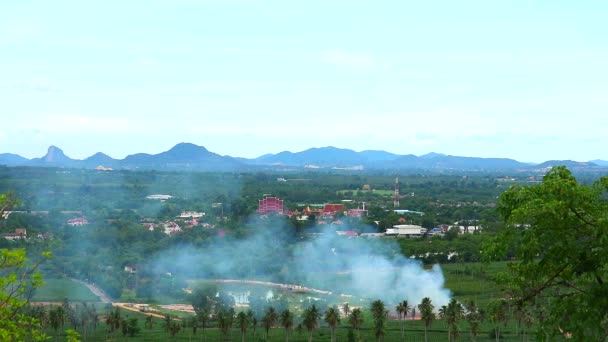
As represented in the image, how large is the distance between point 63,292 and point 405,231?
28.9 m

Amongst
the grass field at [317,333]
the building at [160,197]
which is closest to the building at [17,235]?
the grass field at [317,333]

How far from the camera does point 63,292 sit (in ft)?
124

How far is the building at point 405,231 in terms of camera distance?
190 ft

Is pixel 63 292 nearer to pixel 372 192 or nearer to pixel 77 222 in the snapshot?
pixel 77 222

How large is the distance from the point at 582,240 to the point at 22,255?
181 inches

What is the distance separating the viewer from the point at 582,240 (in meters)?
5.75

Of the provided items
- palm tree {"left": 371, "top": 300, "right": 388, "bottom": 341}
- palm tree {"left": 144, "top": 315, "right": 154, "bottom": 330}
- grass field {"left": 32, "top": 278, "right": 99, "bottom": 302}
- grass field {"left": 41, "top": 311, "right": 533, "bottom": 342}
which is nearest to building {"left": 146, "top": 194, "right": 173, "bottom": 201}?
grass field {"left": 32, "top": 278, "right": 99, "bottom": 302}

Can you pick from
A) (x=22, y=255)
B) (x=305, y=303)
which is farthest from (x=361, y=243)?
(x=22, y=255)

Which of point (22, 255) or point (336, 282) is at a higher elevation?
point (22, 255)

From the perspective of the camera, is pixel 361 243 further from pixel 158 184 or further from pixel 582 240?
pixel 158 184

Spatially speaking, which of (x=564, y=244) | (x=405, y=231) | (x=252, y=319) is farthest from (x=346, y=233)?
(x=564, y=244)

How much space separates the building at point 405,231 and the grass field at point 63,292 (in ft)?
85.4

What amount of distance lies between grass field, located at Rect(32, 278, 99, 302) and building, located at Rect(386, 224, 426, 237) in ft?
85.4

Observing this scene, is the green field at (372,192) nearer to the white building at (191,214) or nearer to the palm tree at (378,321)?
the white building at (191,214)
